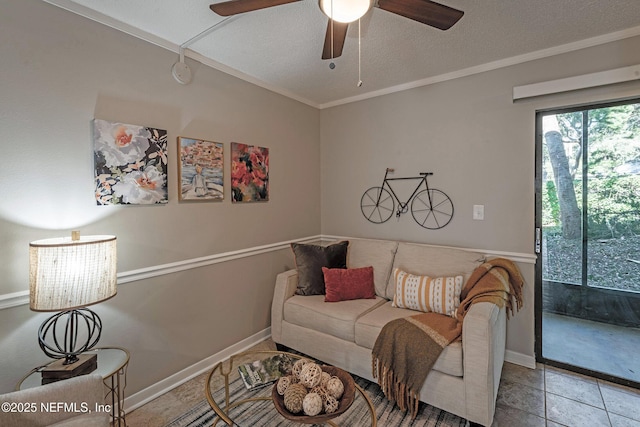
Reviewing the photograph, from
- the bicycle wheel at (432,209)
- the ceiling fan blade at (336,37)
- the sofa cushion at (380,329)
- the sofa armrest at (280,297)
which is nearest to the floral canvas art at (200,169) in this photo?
the sofa armrest at (280,297)

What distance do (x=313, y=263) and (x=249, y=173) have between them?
3.30ft

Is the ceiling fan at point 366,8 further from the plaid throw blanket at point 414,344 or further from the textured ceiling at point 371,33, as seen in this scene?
the plaid throw blanket at point 414,344

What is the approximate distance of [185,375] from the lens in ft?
7.41

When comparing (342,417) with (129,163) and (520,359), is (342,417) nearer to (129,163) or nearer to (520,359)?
(520,359)

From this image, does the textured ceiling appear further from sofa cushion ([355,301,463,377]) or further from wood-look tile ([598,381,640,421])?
wood-look tile ([598,381,640,421])

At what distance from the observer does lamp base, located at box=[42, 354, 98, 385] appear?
1.40 m

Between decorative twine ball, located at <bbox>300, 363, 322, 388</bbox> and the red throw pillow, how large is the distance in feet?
3.61

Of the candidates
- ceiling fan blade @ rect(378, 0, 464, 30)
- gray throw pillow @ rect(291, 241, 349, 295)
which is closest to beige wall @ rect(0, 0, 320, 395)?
gray throw pillow @ rect(291, 241, 349, 295)

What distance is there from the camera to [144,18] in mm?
1847

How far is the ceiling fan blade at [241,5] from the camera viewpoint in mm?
1349

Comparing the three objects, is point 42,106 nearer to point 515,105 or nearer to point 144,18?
point 144,18

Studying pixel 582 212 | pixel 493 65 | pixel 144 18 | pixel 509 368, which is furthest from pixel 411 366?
pixel 144 18

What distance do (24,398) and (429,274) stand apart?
2.41 meters

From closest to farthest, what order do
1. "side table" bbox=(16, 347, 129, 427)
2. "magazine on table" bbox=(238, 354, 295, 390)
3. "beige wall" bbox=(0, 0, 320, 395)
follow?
"side table" bbox=(16, 347, 129, 427) → "beige wall" bbox=(0, 0, 320, 395) → "magazine on table" bbox=(238, 354, 295, 390)
